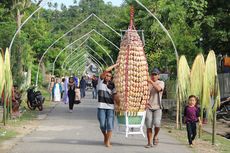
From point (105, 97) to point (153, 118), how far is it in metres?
1.28

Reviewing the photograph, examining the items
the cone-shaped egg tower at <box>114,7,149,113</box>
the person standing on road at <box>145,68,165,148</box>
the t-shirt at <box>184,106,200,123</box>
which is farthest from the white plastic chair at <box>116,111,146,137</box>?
the t-shirt at <box>184,106,200,123</box>

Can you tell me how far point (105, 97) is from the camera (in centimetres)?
1341

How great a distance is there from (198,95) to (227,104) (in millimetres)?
8811

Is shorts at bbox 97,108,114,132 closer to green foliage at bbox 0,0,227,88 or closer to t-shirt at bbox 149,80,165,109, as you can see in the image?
t-shirt at bbox 149,80,165,109

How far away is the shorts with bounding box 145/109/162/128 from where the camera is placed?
44.2 feet

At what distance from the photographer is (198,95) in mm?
16500

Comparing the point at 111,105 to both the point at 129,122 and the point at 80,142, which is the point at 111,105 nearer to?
the point at 129,122

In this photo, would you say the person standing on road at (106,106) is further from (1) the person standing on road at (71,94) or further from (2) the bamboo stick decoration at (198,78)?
(1) the person standing on road at (71,94)

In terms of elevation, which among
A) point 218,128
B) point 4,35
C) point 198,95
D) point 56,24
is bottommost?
point 218,128

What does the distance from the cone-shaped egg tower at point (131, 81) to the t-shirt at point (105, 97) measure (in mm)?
342

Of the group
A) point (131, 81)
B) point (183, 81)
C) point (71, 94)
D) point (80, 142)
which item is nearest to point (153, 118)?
point (131, 81)

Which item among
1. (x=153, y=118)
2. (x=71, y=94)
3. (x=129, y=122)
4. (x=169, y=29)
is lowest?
(x=129, y=122)

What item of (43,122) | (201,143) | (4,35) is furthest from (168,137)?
(4,35)

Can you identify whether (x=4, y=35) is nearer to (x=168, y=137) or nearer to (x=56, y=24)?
(x=168, y=137)
